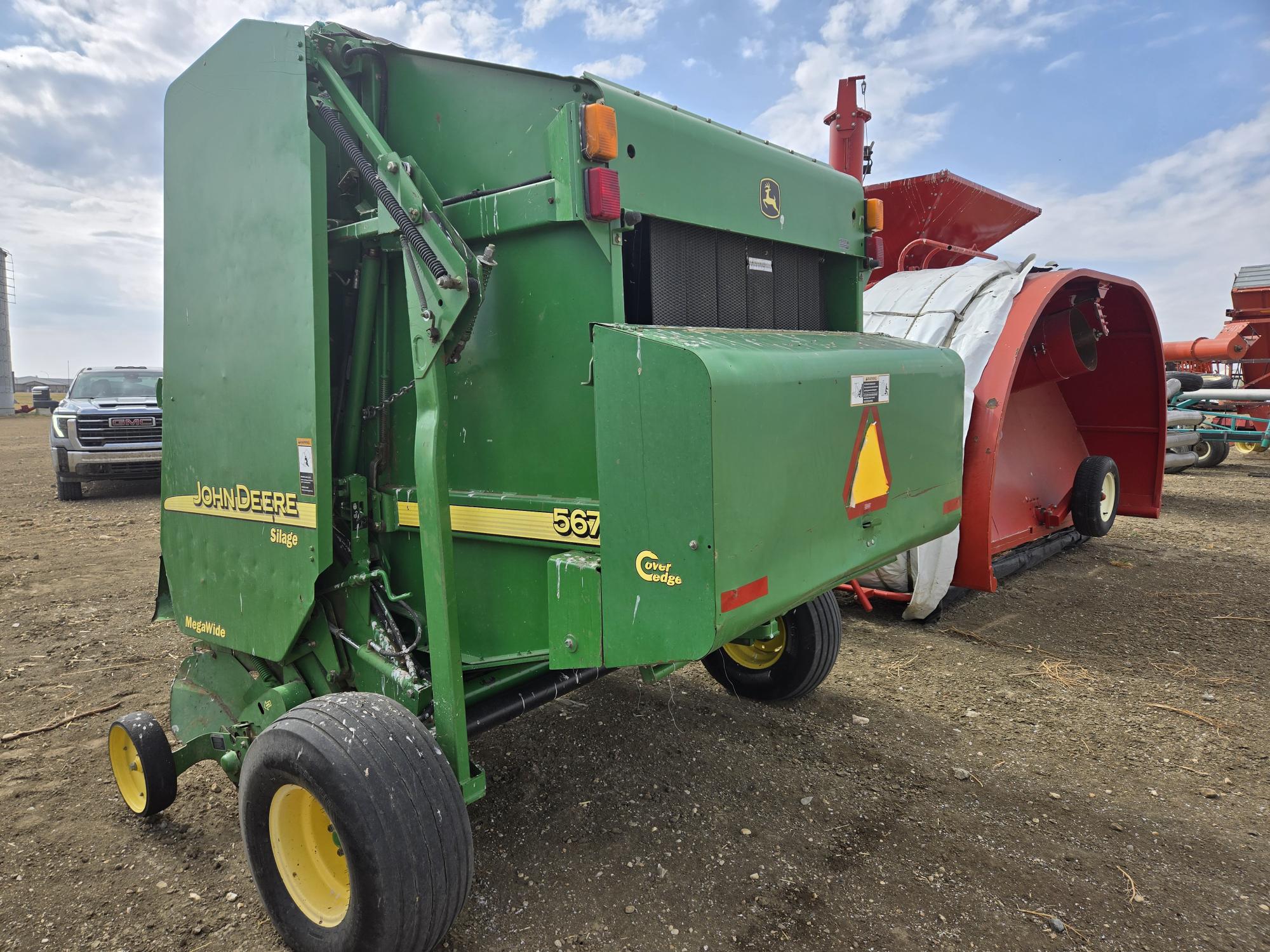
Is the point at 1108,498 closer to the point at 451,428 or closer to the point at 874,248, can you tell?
the point at 874,248

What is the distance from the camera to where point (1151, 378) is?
6.33 m

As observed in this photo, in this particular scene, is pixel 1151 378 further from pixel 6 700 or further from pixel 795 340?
pixel 6 700

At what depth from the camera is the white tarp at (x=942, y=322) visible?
15.6ft

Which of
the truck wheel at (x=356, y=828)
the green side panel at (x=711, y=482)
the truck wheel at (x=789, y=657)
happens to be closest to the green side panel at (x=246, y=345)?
the truck wheel at (x=356, y=828)

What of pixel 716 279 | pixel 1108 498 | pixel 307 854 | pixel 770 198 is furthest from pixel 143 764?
pixel 1108 498

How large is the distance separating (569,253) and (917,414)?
134cm

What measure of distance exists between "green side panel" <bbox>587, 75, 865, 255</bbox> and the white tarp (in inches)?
71.1

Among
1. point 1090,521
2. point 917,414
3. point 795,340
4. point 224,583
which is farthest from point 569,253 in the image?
point 1090,521

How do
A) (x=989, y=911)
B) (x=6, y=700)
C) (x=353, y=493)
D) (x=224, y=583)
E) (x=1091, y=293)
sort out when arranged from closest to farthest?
(x=989, y=911), (x=353, y=493), (x=224, y=583), (x=6, y=700), (x=1091, y=293)

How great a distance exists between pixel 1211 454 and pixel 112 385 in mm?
16310

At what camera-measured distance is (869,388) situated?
254cm

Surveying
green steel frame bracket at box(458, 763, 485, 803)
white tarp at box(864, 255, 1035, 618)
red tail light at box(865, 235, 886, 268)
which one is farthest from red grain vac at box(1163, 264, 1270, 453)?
green steel frame bracket at box(458, 763, 485, 803)

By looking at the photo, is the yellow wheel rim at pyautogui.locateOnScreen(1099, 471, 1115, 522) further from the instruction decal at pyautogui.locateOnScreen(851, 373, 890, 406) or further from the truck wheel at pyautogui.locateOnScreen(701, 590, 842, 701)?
the instruction decal at pyautogui.locateOnScreen(851, 373, 890, 406)

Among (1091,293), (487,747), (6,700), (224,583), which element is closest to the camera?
(224,583)
